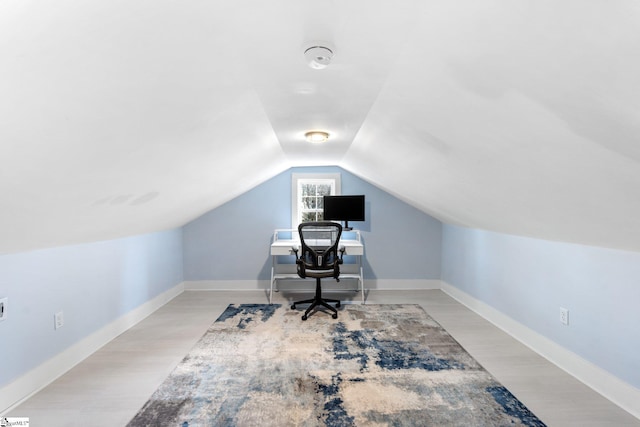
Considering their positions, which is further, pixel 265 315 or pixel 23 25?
pixel 265 315

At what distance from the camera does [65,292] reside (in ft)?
9.02

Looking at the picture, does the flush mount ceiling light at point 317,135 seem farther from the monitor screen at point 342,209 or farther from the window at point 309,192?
the window at point 309,192

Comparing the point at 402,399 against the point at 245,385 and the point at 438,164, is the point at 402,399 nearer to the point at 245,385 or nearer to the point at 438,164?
the point at 245,385

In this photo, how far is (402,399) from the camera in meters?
2.27

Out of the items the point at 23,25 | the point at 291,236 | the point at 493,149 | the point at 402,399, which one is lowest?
the point at 402,399

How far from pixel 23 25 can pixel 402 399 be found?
2601 millimetres

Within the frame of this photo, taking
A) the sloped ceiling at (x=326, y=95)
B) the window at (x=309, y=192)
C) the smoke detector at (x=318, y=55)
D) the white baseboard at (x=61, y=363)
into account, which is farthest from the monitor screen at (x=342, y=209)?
the smoke detector at (x=318, y=55)

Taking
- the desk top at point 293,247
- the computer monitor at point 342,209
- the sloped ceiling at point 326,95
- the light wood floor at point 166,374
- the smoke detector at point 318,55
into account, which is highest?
the smoke detector at point 318,55

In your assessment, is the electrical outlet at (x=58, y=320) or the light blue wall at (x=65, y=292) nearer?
the light blue wall at (x=65, y=292)

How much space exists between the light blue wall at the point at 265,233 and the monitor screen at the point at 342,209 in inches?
14.3

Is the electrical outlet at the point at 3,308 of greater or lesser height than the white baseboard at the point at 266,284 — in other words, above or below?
above

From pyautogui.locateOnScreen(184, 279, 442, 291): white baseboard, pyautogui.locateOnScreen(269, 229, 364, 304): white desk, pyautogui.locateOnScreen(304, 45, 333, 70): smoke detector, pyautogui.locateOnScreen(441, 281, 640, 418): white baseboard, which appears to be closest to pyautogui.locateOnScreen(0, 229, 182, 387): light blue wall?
pyautogui.locateOnScreen(184, 279, 442, 291): white baseboard

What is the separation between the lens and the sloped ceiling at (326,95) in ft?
3.09

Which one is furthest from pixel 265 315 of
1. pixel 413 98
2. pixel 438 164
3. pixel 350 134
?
pixel 413 98
